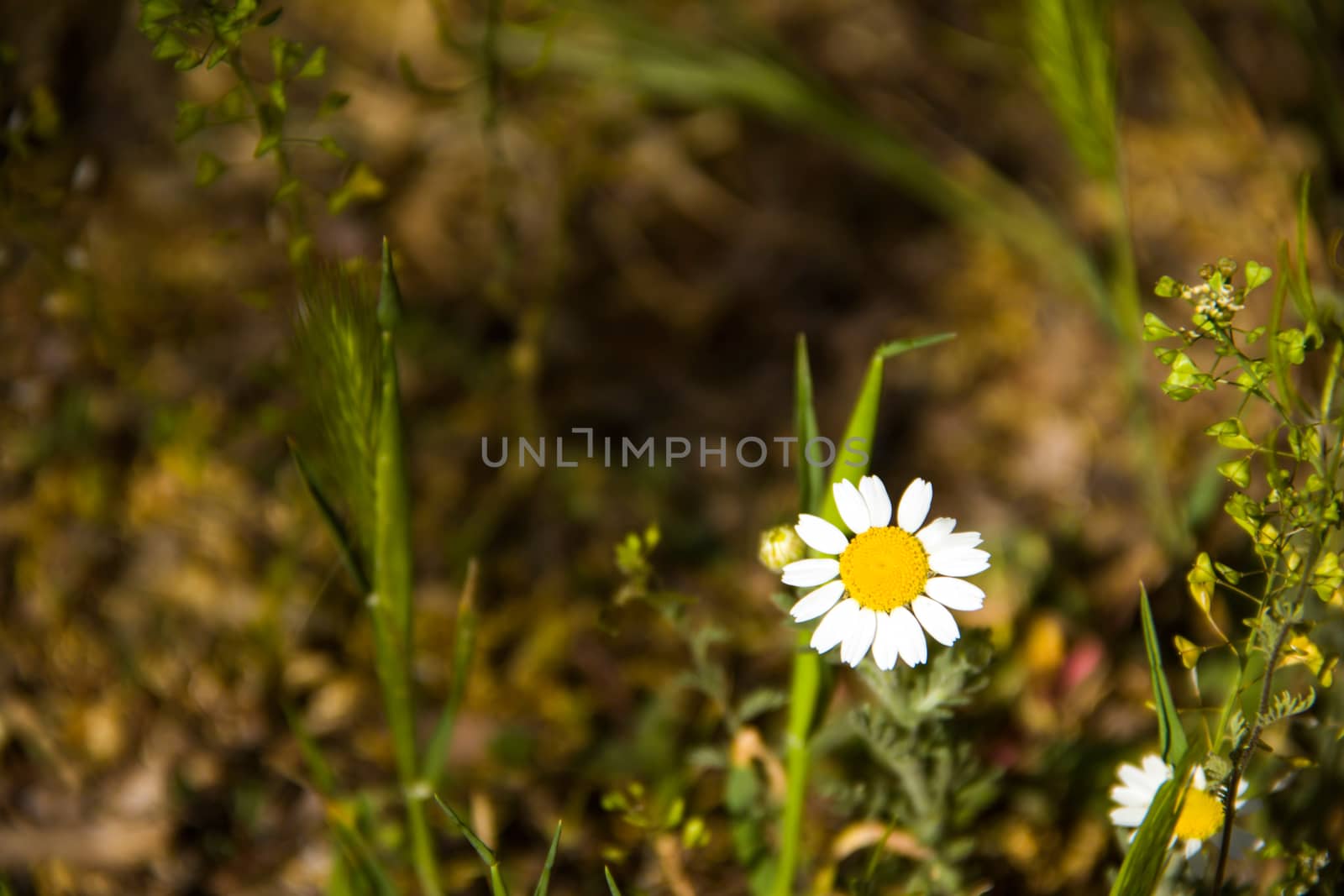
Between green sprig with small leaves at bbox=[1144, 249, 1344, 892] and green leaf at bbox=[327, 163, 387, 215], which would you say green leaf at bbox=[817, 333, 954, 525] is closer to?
green sprig with small leaves at bbox=[1144, 249, 1344, 892]

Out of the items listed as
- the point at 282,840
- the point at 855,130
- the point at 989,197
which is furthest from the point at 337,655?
the point at 989,197

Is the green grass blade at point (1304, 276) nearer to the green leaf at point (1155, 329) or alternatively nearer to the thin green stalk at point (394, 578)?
the green leaf at point (1155, 329)

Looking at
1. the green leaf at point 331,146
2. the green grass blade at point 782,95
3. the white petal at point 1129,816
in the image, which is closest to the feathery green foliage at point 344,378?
the green leaf at point 331,146

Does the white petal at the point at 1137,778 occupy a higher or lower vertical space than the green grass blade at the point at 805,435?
lower

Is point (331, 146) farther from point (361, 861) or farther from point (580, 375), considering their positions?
point (580, 375)

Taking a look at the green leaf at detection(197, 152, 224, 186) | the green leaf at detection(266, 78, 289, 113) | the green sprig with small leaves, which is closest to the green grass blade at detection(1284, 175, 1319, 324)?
the green sprig with small leaves

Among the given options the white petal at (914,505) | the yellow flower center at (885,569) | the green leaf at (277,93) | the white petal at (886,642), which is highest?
the green leaf at (277,93)

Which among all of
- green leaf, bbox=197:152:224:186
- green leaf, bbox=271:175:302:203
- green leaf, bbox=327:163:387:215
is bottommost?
green leaf, bbox=327:163:387:215

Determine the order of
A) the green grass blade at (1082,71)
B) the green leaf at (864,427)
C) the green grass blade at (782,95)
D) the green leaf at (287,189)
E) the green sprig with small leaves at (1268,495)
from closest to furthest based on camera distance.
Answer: the green sprig with small leaves at (1268,495), the green leaf at (864,427), the green leaf at (287,189), the green grass blade at (1082,71), the green grass blade at (782,95)
